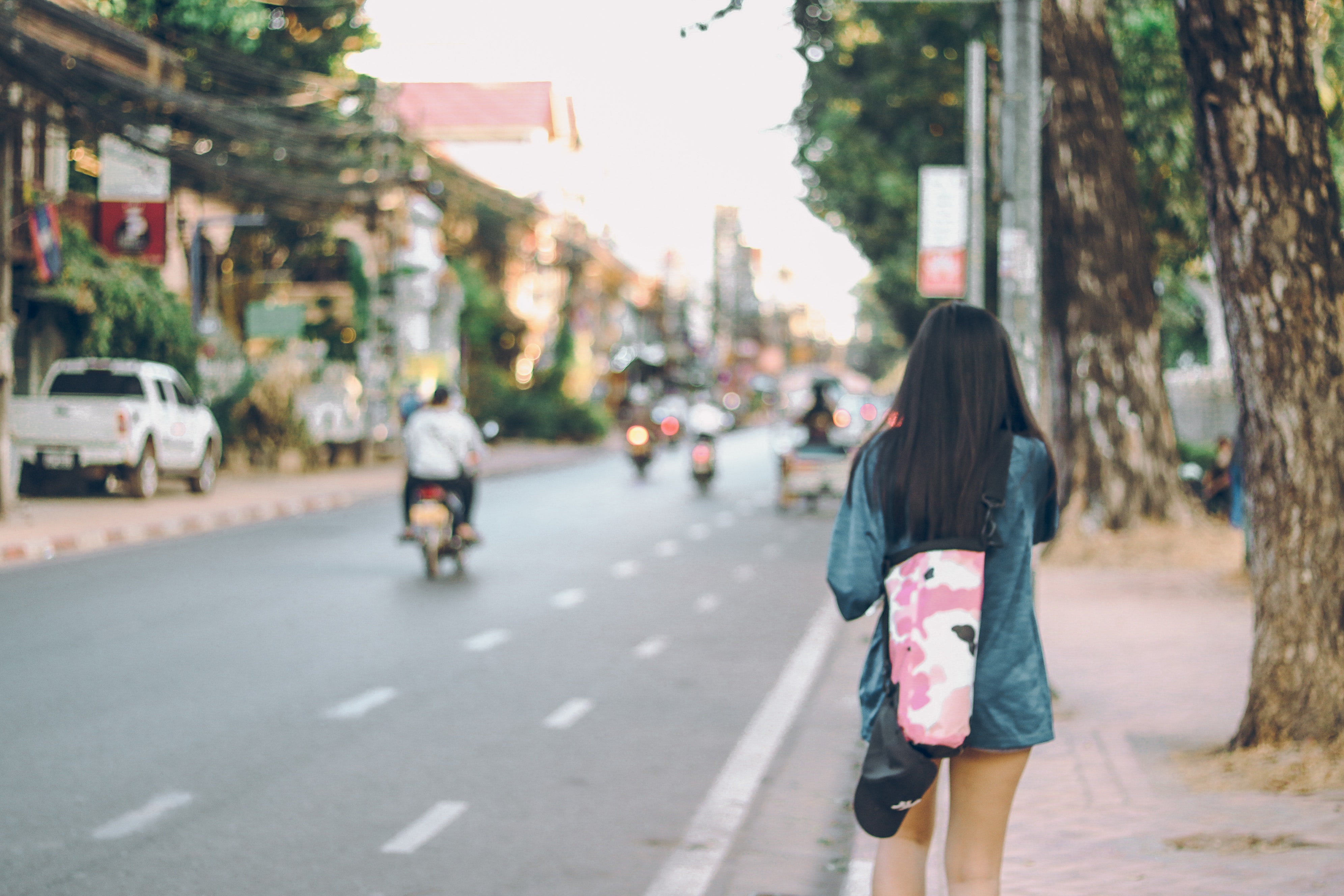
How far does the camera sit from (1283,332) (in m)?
6.18

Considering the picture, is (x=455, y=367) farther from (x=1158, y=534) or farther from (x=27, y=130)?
(x=1158, y=534)

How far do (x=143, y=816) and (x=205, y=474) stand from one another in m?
18.0

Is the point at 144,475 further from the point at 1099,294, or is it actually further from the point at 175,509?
the point at 1099,294

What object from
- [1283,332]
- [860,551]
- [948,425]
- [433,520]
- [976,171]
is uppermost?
[976,171]

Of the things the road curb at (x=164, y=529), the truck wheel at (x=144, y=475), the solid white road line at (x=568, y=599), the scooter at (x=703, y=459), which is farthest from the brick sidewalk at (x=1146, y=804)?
the scooter at (x=703, y=459)

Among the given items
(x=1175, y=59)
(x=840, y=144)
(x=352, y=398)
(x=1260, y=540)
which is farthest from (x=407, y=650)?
(x=352, y=398)

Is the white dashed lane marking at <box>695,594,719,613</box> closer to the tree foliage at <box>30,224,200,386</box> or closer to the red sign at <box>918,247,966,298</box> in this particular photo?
the red sign at <box>918,247,966,298</box>

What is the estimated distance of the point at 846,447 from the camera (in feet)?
76.0

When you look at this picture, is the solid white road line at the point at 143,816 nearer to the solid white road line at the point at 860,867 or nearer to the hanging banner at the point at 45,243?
the solid white road line at the point at 860,867

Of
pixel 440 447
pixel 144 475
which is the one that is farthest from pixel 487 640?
pixel 144 475

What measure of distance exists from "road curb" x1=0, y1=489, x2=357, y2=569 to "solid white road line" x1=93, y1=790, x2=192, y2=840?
900 cm

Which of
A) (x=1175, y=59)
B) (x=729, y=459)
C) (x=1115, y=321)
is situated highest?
(x=1175, y=59)

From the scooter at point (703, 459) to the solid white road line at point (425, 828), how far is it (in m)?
20.5

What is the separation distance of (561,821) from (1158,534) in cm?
1057
